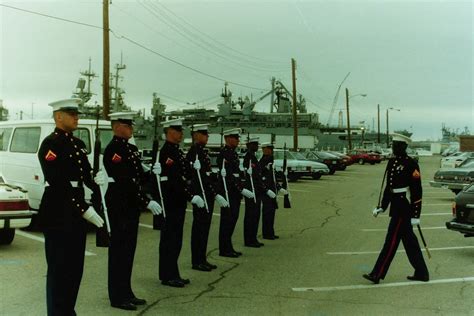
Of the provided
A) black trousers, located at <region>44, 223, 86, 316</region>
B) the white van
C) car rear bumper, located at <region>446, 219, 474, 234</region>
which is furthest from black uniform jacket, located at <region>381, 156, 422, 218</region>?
the white van

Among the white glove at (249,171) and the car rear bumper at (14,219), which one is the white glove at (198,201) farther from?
the car rear bumper at (14,219)

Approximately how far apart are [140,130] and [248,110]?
927 inches

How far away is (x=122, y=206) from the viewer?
18.7 feet

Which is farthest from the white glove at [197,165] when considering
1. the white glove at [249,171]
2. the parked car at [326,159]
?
the parked car at [326,159]

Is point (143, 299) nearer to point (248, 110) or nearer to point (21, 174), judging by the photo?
point (21, 174)

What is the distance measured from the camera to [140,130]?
201 ft

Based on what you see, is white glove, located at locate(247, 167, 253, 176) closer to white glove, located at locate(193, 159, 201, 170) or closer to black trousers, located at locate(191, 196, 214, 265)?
black trousers, located at locate(191, 196, 214, 265)

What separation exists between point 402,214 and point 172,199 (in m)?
2.91

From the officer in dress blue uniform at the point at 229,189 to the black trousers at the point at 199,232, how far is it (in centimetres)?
88

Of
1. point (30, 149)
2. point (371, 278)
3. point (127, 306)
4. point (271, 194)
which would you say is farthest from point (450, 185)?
point (127, 306)

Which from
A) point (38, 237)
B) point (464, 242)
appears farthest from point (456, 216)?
point (38, 237)

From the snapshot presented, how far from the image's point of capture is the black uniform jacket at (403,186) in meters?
6.77

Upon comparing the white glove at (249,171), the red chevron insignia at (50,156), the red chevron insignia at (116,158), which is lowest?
the white glove at (249,171)

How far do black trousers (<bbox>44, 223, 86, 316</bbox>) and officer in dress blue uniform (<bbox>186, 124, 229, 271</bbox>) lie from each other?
2887 millimetres
